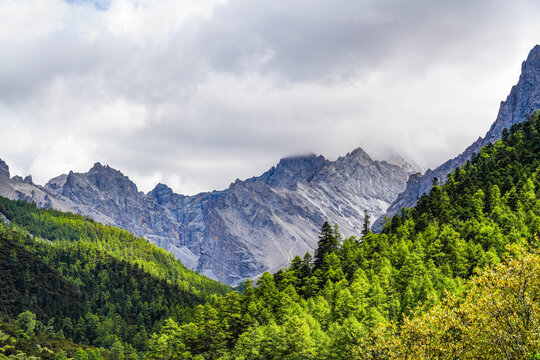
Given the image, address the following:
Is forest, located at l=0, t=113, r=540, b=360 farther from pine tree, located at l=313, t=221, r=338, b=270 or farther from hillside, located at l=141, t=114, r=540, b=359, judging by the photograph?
pine tree, located at l=313, t=221, r=338, b=270

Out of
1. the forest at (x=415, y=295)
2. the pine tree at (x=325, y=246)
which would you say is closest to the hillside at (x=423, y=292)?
the forest at (x=415, y=295)

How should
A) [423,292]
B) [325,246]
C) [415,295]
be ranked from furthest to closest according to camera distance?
[325,246] → [415,295] → [423,292]

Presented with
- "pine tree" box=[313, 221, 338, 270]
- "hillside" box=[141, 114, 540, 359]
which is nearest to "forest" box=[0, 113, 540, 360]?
"hillside" box=[141, 114, 540, 359]

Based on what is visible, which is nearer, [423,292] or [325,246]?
[423,292]

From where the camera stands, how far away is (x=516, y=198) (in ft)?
404

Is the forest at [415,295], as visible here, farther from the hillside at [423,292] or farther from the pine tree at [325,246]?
the pine tree at [325,246]

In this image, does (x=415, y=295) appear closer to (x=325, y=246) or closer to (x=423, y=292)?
(x=423, y=292)

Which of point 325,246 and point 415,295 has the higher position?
point 325,246

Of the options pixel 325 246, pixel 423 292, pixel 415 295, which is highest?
pixel 325 246

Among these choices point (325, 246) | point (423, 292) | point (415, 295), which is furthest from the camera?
point (325, 246)

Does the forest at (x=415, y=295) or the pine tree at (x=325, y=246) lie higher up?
the pine tree at (x=325, y=246)

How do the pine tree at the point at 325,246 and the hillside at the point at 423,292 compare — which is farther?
the pine tree at the point at 325,246

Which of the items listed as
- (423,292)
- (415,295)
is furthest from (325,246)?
(423,292)

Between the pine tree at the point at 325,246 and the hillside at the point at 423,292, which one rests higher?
the pine tree at the point at 325,246
